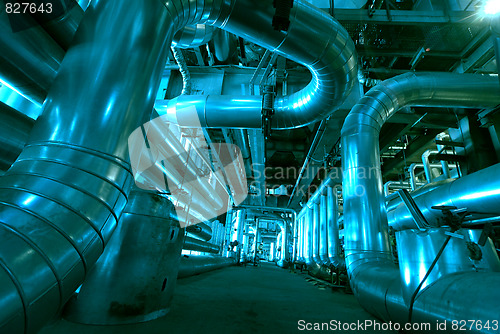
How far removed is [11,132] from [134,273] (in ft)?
2.94

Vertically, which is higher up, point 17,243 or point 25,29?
point 25,29

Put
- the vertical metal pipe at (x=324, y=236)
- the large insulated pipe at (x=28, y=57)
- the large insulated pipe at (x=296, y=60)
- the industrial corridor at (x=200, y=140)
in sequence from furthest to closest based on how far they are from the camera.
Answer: the vertical metal pipe at (x=324, y=236), the large insulated pipe at (x=296, y=60), the large insulated pipe at (x=28, y=57), the industrial corridor at (x=200, y=140)

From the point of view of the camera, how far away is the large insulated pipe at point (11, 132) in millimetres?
1044

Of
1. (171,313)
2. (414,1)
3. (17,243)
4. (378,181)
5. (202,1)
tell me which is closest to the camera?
A: (17,243)

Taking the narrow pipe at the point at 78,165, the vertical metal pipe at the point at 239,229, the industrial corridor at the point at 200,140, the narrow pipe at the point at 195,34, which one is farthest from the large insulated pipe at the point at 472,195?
the vertical metal pipe at the point at 239,229

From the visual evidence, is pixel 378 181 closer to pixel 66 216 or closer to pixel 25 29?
pixel 66 216

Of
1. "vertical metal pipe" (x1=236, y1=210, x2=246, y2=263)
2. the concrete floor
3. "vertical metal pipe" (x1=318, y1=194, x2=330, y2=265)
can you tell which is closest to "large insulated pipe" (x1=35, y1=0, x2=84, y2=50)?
the concrete floor

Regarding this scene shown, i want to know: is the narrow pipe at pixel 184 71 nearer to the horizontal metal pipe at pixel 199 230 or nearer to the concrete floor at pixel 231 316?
the horizontal metal pipe at pixel 199 230

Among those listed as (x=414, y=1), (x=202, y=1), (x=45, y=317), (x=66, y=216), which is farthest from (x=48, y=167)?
(x=414, y=1)

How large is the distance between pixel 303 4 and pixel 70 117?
1.54 meters

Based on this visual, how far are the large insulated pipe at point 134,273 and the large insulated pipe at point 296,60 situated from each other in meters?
1.26

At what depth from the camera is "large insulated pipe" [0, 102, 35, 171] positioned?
3.42 feet

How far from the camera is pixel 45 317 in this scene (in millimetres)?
630

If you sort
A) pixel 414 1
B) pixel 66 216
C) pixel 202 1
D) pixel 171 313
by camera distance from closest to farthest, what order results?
A: pixel 66 216 → pixel 202 1 → pixel 171 313 → pixel 414 1
